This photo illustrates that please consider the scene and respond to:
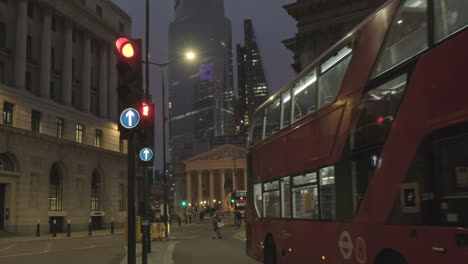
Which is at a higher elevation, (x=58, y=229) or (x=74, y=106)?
(x=74, y=106)

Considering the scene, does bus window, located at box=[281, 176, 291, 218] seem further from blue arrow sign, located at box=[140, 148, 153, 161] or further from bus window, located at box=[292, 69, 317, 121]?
A: blue arrow sign, located at box=[140, 148, 153, 161]

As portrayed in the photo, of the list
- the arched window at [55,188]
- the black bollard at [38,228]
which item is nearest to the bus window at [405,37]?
the black bollard at [38,228]

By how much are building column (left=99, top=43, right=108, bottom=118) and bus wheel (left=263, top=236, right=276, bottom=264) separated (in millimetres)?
44418

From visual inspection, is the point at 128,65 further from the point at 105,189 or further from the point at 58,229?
the point at 105,189

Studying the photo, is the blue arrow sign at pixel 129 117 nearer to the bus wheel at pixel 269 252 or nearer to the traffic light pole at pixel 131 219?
the traffic light pole at pixel 131 219

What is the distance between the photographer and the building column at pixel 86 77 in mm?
51263

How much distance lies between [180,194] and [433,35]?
15469 centimetres

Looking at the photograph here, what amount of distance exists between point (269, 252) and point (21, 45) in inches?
1424

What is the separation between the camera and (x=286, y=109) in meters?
11.7

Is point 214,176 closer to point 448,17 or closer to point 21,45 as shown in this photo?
point 21,45

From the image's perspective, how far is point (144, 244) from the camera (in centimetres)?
1301

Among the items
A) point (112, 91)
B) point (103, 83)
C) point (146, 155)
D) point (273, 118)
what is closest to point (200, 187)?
point (112, 91)

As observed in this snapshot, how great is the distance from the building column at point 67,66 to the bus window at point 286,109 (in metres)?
39.8

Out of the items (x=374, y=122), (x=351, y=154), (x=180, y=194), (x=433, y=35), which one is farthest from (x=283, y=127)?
(x=180, y=194)
